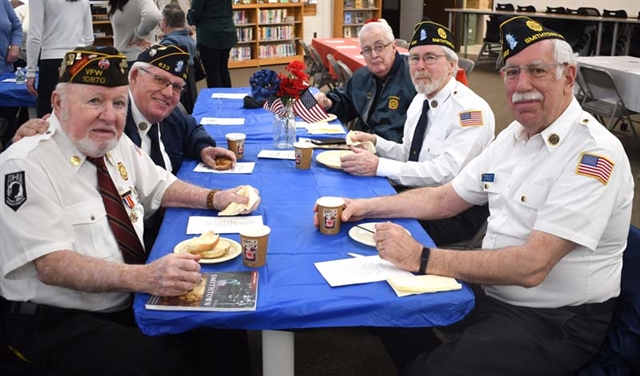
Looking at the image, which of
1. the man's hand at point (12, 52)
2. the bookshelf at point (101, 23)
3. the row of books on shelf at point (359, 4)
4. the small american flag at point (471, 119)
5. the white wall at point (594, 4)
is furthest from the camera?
the row of books on shelf at point (359, 4)

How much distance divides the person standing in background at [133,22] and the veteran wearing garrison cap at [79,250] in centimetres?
363

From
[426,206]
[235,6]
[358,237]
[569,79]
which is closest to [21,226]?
[358,237]

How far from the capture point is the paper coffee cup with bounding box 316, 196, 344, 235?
1926mm

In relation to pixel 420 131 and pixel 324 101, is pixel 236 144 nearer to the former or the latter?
pixel 420 131

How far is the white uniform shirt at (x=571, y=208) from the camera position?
1.67 meters

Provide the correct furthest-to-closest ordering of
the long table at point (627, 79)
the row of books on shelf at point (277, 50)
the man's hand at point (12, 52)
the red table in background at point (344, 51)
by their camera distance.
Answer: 1. the row of books on shelf at point (277, 50)
2. the red table in background at point (344, 51)
3. the man's hand at point (12, 52)
4. the long table at point (627, 79)

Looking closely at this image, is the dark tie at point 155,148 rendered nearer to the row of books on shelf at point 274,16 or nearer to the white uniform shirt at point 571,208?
the white uniform shirt at point 571,208

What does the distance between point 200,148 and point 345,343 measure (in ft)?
3.85

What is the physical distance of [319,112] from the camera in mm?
3605

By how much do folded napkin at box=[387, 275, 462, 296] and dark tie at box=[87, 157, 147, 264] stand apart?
0.85 m

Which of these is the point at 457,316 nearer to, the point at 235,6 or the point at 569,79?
the point at 569,79

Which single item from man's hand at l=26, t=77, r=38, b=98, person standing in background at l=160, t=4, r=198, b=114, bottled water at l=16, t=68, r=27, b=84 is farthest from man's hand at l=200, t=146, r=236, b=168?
bottled water at l=16, t=68, r=27, b=84

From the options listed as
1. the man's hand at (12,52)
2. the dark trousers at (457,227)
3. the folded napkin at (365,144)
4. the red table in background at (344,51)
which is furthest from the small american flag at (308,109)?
the man's hand at (12,52)

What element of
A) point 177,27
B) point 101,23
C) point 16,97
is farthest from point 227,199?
point 101,23
